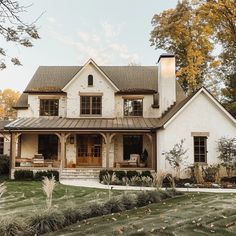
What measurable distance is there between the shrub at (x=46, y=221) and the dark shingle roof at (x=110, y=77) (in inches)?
650

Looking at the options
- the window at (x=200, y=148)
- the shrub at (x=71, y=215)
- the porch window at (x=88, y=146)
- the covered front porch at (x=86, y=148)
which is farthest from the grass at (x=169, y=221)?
the porch window at (x=88, y=146)

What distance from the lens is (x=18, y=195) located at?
1342 cm

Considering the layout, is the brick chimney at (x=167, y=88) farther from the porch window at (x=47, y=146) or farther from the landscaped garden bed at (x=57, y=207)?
the landscaped garden bed at (x=57, y=207)

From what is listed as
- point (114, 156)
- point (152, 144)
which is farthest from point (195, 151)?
point (114, 156)

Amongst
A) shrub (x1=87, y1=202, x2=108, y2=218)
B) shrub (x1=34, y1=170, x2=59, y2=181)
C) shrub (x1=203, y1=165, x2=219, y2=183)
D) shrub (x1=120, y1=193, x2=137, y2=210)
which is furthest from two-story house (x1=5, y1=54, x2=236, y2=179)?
shrub (x1=87, y1=202, x2=108, y2=218)

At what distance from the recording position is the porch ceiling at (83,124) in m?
20.7

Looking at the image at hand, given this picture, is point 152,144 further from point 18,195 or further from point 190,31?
point 190,31

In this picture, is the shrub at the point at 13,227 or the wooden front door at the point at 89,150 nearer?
the shrub at the point at 13,227

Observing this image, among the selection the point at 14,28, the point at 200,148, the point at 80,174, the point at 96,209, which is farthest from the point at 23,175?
the point at 14,28

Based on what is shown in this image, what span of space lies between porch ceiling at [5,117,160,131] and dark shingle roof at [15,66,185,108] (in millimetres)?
2292

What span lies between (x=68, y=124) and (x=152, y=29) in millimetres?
12907

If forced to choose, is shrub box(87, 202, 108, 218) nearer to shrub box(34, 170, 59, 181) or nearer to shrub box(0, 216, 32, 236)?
shrub box(0, 216, 32, 236)

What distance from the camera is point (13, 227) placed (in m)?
7.27

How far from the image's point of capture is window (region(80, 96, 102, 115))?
936 inches
